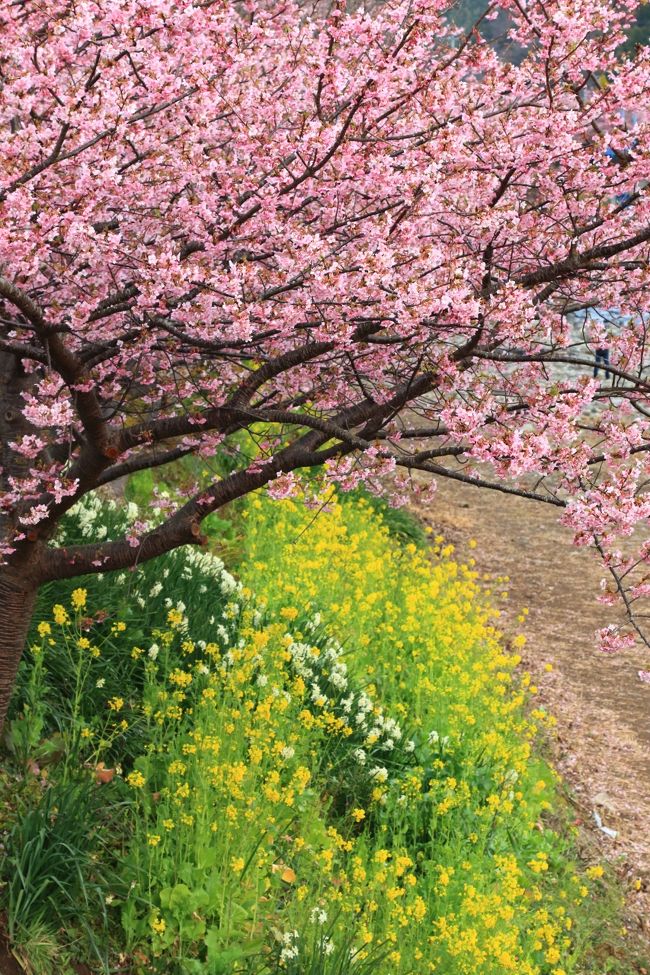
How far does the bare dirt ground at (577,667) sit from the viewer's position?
699 cm

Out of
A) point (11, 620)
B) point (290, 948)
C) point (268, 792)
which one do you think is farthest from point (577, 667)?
point (11, 620)

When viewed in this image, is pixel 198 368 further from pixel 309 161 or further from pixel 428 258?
pixel 428 258

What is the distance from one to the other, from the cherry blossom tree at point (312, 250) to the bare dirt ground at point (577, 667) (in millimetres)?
2612

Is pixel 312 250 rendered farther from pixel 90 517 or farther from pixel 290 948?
pixel 90 517

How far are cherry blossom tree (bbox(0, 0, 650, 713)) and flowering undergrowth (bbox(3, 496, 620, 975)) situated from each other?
710 millimetres

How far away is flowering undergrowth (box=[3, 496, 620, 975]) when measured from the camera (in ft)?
12.9

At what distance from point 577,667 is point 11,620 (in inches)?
252

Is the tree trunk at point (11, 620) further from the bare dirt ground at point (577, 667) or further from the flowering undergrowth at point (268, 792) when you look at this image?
the bare dirt ground at point (577, 667)

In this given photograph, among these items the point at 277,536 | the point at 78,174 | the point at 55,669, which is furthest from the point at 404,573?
the point at 78,174

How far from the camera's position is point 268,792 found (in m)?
4.00

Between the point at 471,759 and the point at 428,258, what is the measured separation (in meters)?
3.57

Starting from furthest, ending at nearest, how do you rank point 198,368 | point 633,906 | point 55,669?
point 633,906
point 55,669
point 198,368

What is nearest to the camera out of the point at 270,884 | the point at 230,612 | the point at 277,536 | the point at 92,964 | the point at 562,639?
the point at 92,964

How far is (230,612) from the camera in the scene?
567 cm
